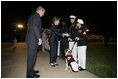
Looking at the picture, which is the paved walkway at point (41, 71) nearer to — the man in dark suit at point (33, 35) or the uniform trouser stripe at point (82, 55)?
the uniform trouser stripe at point (82, 55)

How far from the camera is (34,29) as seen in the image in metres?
3.33

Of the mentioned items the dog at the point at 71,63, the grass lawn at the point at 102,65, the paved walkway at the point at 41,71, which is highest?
the dog at the point at 71,63

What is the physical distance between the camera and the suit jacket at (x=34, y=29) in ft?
10.9

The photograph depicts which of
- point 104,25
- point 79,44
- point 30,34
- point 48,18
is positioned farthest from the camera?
point 104,25

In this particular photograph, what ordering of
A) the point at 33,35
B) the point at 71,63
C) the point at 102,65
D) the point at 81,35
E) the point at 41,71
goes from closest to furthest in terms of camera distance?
1. the point at 33,35
2. the point at 71,63
3. the point at 41,71
4. the point at 81,35
5. the point at 102,65

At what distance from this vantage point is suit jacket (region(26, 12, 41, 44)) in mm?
3335

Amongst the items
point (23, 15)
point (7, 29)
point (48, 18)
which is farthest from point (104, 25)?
point (7, 29)

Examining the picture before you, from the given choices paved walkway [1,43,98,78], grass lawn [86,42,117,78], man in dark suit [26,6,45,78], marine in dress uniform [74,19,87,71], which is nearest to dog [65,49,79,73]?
paved walkway [1,43,98,78]

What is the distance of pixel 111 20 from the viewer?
4528 centimetres

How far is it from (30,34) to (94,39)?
28764mm

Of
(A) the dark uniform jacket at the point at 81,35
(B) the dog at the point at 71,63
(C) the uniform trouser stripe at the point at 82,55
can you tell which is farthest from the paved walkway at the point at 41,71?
(A) the dark uniform jacket at the point at 81,35

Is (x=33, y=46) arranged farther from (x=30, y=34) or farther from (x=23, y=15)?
(x=23, y=15)

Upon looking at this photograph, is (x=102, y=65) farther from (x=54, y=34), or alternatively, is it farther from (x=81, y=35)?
(x=54, y=34)

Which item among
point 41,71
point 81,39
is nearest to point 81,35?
point 81,39
